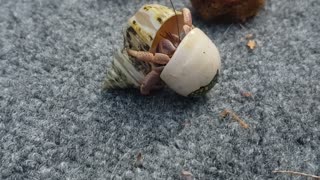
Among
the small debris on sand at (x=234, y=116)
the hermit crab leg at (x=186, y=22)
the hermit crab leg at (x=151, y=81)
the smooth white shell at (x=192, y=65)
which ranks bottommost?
the small debris on sand at (x=234, y=116)

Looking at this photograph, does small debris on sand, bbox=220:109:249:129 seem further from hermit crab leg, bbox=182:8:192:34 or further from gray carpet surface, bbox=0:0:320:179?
hermit crab leg, bbox=182:8:192:34

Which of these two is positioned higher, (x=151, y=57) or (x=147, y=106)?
(x=151, y=57)

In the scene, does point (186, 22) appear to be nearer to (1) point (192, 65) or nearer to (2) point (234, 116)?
(1) point (192, 65)

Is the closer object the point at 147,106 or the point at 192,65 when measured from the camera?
the point at 192,65

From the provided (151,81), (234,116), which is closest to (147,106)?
(151,81)

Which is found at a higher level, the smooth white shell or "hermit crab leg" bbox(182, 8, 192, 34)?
"hermit crab leg" bbox(182, 8, 192, 34)

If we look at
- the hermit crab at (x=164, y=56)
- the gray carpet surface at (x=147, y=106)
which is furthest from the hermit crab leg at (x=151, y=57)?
the gray carpet surface at (x=147, y=106)

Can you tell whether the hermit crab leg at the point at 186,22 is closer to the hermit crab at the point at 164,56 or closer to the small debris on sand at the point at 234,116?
the hermit crab at the point at 164,56

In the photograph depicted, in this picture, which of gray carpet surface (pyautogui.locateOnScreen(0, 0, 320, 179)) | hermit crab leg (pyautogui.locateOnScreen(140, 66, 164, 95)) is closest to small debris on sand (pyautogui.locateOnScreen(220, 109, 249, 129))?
gray carpet surface (pyautogui.locateOnScreen(0, 0, 320, 179))
